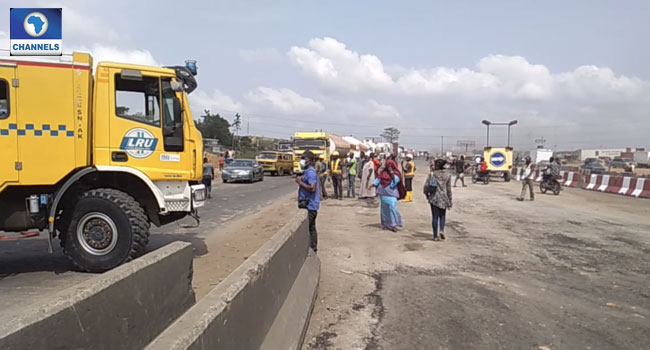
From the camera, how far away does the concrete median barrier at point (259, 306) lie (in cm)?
257

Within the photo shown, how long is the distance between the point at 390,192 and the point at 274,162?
27.0m

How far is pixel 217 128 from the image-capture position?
280ft

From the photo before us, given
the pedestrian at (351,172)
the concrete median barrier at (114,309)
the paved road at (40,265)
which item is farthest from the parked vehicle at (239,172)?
the concrete median barrier at (114,309)

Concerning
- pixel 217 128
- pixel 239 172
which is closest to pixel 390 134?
pixel 217 128

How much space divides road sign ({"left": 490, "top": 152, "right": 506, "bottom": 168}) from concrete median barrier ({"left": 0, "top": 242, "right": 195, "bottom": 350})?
1182 inches

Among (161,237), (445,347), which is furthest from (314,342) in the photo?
(161,237)

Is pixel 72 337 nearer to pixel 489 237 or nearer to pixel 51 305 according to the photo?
pixel 51 305

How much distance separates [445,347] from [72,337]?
3072 mm

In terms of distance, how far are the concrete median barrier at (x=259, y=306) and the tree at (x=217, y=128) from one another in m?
77.8

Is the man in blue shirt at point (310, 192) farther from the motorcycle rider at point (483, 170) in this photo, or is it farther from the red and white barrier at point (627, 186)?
the motorcycle rider at point (483, 170)

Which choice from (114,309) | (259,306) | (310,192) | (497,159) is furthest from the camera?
(497,159)

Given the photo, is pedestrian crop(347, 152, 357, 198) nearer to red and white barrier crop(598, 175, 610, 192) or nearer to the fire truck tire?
the fire truck tire

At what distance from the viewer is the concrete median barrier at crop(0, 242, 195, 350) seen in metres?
2.67

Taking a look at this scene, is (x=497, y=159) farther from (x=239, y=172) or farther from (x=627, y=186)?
(x=239, y=172)
